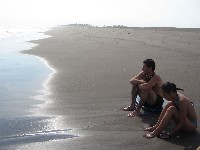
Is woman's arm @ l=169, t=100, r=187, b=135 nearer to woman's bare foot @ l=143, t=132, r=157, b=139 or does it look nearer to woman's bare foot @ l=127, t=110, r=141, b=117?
woman's bare foot @ l=143, t=132, r=157, b=139

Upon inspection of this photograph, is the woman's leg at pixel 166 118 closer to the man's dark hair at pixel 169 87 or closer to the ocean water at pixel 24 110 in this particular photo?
the man's dark hair at pixel 169 87

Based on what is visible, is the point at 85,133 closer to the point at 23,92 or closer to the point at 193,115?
the point at 193,115

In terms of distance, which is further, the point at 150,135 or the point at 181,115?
the point at 150,135

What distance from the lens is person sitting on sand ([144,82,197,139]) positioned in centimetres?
574

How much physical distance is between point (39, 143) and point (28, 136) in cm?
46

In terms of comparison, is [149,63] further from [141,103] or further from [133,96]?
[133,96]

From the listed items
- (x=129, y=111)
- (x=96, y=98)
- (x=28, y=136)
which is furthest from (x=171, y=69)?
(x=28, y=136)

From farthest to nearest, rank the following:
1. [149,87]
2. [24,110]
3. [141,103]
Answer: [24,110]
[141,103]
[149,87]

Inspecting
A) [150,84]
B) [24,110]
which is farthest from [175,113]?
[24,110]

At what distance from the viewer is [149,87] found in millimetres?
7059

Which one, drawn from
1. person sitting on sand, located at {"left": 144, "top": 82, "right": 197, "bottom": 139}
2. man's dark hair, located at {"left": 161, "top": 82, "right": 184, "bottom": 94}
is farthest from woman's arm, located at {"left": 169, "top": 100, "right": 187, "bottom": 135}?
man's dark hair, located at {"left": 161, "top": 82, "right": 184, "bottom": 94}

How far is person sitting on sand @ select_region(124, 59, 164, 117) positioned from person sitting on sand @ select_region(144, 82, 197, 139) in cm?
117

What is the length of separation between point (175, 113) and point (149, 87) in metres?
1.30

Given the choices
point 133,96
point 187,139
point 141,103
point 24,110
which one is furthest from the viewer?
point 24,110
